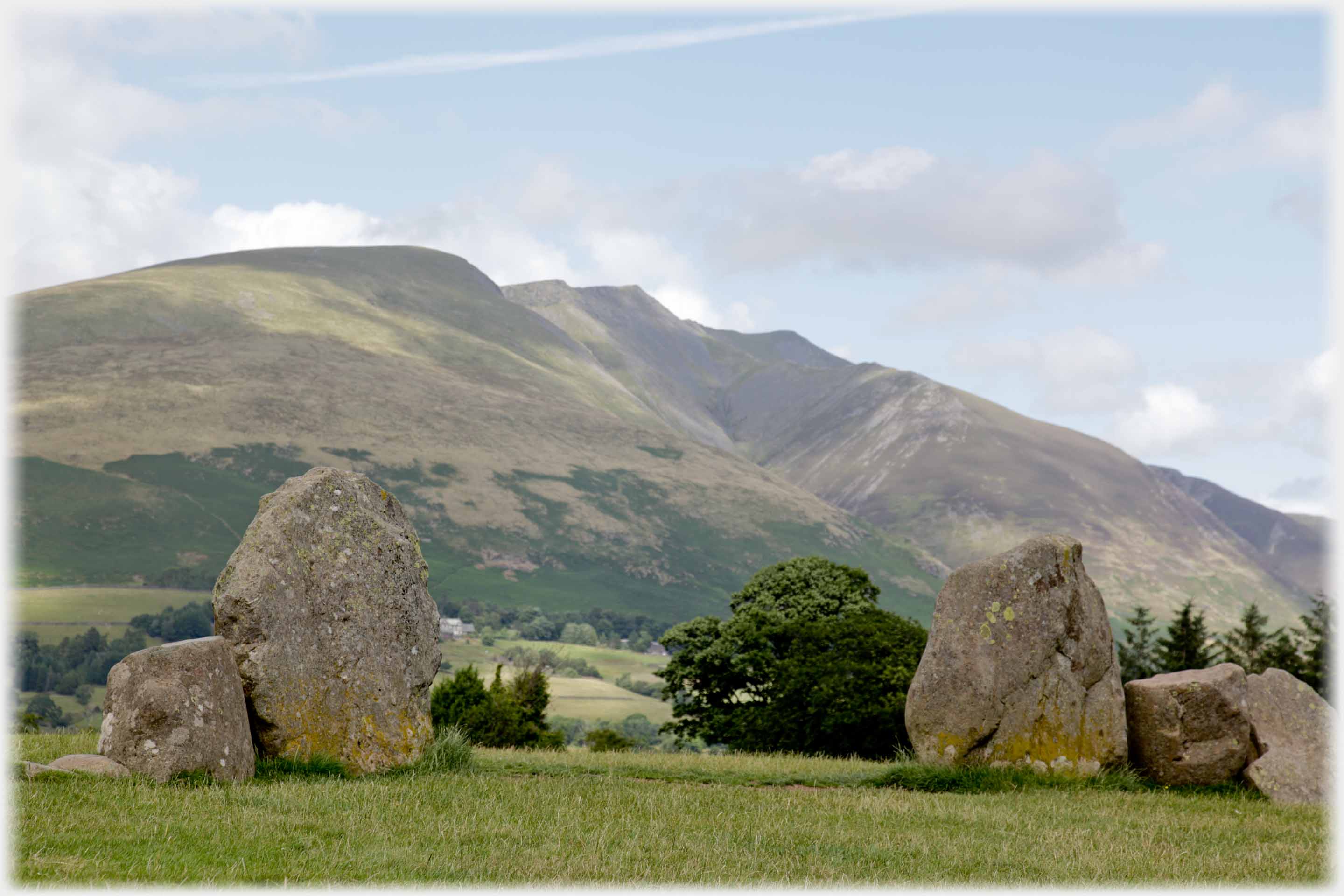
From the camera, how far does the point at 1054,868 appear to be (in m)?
13.0

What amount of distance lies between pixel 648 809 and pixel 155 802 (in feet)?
20.9

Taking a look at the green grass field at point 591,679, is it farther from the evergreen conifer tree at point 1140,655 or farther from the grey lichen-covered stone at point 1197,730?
the grey lichen-covered stone at point 1197,730

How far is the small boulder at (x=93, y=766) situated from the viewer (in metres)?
16.1

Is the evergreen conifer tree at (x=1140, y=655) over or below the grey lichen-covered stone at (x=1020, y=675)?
below

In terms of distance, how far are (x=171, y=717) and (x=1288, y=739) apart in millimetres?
19296

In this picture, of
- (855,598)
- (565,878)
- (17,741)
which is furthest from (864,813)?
(855,598)

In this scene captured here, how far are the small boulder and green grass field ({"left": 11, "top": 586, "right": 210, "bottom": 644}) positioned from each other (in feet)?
498

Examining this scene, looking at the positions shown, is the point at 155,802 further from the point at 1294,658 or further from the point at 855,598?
the point at 1294,658

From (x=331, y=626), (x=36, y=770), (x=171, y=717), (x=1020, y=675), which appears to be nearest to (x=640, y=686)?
(x=1020, y=675)

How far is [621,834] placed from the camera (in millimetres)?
14164

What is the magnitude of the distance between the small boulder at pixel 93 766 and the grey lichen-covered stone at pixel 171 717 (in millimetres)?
134

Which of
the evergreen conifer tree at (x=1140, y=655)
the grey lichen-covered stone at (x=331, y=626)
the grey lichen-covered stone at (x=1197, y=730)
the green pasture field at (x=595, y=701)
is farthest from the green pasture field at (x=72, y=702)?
the grey lichen-covered stone at (x=1197, y=730)

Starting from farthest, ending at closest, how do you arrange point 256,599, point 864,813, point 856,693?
point 856,693
point 256,599
point 864,813

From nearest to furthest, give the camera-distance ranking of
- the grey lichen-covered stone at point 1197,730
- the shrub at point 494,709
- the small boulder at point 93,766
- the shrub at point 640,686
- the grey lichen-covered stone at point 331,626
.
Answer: the small boulder at point 93,766
the grey lichen-covered stone at point 331,626
the grey lichen-covered stone at point 1197,730
the shrub at point 494,709
the shrub at point 640,686
